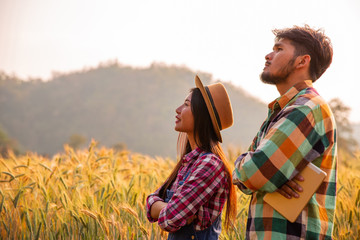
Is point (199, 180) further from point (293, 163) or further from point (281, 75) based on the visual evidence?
point (281, 75)

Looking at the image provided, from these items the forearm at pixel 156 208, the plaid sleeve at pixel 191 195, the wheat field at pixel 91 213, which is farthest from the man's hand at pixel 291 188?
the wheat field at pixel 91 213

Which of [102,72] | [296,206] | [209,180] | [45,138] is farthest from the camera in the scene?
[102,72]

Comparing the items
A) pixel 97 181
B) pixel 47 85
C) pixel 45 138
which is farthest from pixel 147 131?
pixel 97 181

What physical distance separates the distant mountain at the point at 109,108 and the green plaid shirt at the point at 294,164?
36.3 meters

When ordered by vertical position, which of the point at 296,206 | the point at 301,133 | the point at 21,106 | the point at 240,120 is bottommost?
the point at 240,120

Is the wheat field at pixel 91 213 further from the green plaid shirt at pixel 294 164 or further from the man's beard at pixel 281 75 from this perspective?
the man's beard at pixel 281 75

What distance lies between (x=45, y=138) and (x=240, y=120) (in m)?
21.4

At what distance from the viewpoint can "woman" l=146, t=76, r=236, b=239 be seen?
1957mm

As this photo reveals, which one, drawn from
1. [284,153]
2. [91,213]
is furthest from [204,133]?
[91,213]

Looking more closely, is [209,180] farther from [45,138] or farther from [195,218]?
[45,138]

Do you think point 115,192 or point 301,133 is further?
point 115,192

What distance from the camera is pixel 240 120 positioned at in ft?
150

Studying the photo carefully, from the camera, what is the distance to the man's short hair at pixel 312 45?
1929 mm

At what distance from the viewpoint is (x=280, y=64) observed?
1.91 m
